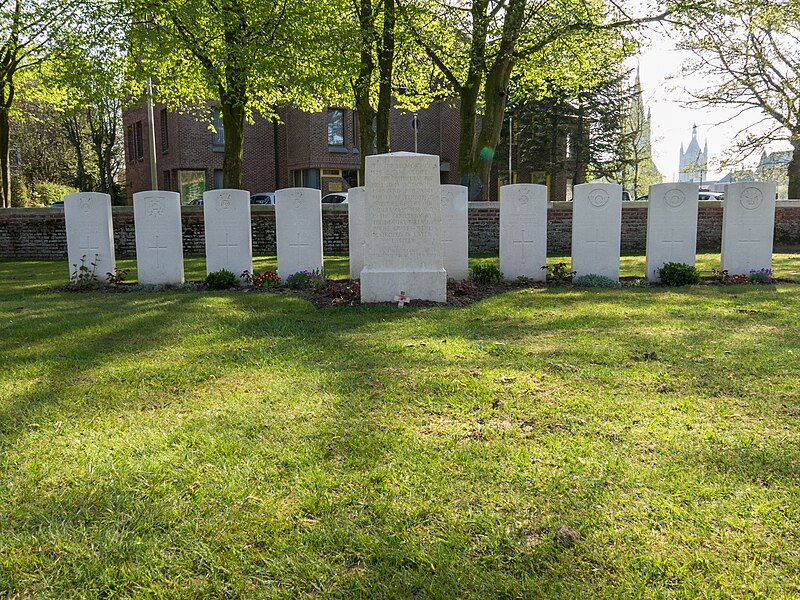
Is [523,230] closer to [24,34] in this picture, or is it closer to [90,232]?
[90,232]

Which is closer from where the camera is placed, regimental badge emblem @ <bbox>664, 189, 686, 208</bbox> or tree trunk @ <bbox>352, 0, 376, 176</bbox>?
regimental badge emblem @ <bbox>664, 189, 686, 208</bbox>

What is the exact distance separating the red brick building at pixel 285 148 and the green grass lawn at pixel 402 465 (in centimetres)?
2512

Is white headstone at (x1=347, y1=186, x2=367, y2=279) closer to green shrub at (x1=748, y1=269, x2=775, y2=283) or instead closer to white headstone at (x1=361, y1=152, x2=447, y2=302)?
white headstone at (x1=361, y1=152, x2=447, y2=302)

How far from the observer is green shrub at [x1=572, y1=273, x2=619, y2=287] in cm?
971

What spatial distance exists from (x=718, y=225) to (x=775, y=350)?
1306 centimetres

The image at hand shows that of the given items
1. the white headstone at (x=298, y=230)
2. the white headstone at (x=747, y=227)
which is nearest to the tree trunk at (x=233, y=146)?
the white headstone at (x=298, y=230)

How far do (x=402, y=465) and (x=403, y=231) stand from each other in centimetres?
517

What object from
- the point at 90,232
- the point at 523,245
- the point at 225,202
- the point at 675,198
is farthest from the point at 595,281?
the point at 90,232

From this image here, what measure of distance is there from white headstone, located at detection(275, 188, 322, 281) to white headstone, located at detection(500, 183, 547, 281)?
9.75 ft

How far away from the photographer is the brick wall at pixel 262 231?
16438mm

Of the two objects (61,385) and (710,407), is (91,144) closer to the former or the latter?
(61,385)

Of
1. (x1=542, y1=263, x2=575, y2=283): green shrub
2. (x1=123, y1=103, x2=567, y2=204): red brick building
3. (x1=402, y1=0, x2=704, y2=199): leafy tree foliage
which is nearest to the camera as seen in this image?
(x1=542, y1=263, x2=575, y2=283): green shrub

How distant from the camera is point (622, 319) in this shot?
6.70 meters

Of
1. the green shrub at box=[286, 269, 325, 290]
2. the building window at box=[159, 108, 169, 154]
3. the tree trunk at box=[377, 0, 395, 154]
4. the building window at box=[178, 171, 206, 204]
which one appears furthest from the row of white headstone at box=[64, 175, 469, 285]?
the building window at box=[159, 108, 169, 154]
